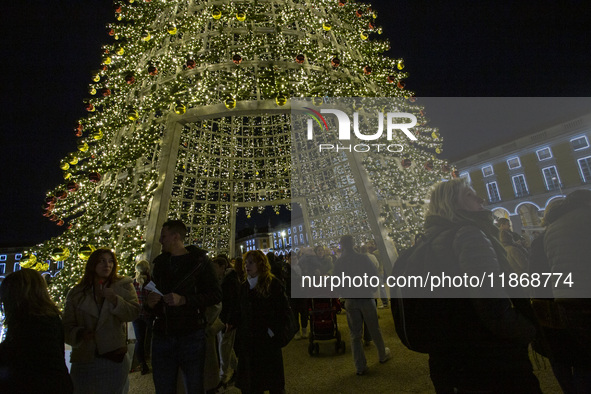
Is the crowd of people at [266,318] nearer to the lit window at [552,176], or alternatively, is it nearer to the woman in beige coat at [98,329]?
the woman in beige coat at [98,329]

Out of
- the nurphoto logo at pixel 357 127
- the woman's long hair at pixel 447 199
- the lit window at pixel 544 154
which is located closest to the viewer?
the woman's long hair at pixel 447 199

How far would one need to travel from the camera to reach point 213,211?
12242mm

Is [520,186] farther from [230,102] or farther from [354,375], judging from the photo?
[230,102]

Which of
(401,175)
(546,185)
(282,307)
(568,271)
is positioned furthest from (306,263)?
(546,185)

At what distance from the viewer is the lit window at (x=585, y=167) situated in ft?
76.8

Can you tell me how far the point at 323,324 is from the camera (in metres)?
5.36

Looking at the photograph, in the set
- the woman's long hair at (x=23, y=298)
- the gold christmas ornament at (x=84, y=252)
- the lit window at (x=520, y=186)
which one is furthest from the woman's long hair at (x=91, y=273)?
the lit window at (x=520, y=186)

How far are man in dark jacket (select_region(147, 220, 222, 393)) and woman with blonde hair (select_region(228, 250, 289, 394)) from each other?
1.60 ft

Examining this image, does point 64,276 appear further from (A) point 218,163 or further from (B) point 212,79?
(A) point 218,163

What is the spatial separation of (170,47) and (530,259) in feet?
25.5

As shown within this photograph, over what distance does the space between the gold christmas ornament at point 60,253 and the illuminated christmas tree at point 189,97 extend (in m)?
0.02

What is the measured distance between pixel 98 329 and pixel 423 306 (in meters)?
2.78

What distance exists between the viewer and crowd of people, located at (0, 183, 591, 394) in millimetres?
1528

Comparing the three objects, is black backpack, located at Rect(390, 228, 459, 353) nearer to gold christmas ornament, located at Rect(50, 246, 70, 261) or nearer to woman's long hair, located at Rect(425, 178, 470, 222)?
woman's long hair, located at Rect(425, 178, 470, 222)
